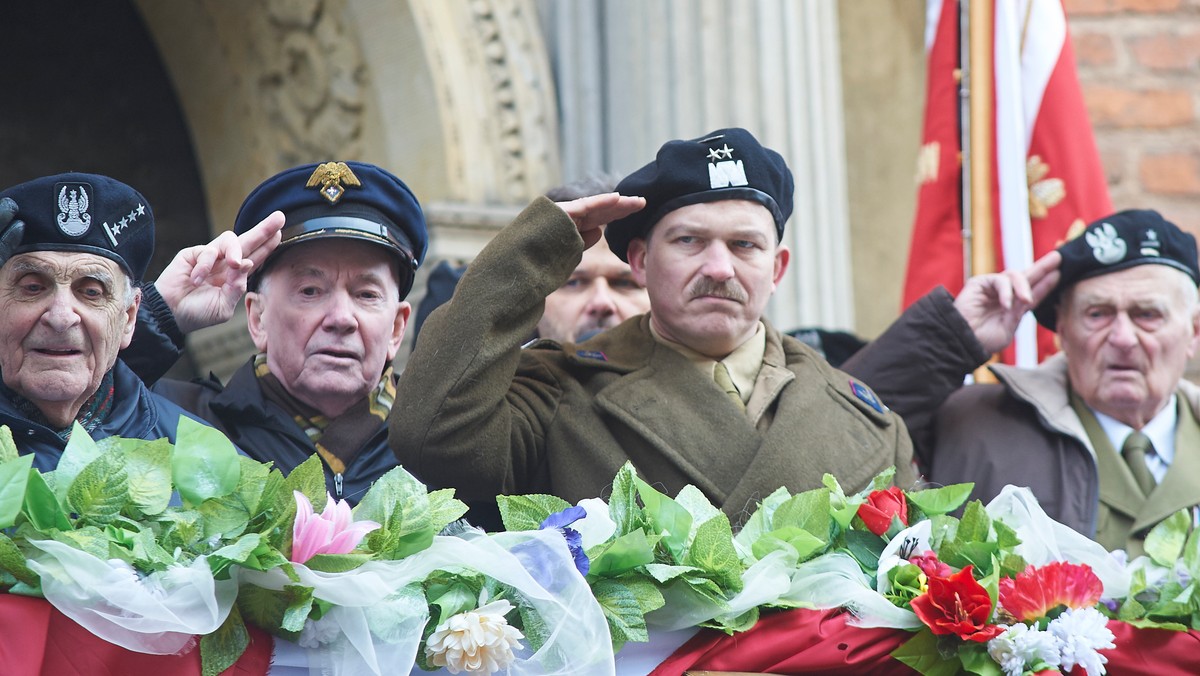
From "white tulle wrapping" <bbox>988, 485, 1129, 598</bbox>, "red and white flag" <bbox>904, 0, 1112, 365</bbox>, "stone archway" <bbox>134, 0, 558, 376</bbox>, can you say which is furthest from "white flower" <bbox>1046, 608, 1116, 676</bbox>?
"stone archway" <bbox>134, 0, 558, 376</bbox>

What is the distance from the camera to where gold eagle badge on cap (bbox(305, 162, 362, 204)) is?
3.31 metres

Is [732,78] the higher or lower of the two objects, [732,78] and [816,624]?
the higher

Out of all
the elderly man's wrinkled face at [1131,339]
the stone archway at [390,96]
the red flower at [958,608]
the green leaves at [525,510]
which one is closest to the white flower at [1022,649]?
the red flower at [958,608]

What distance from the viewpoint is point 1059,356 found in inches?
164

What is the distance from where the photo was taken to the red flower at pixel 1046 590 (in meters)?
2.73

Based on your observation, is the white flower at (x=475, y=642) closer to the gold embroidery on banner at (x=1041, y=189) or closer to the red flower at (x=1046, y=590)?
the red flower at (x=1046, y=590)

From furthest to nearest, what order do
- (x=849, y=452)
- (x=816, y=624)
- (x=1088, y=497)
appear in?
(x=1088, y=497) → (x=849, y=452) → (x=816, y=624)

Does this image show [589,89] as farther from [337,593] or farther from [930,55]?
[337,593]

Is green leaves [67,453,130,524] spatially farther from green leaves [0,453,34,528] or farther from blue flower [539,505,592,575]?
blue flower [539,505,592,575]

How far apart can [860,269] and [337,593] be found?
409 cm

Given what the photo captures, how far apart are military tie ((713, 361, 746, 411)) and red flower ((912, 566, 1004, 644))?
2.25 feet

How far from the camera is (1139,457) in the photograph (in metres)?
3.89

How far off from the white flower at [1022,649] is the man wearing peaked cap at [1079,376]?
1.12m

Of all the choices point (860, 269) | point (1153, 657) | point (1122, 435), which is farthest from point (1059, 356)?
point (860, 269)
